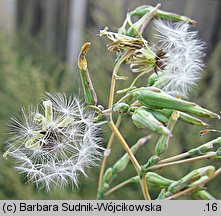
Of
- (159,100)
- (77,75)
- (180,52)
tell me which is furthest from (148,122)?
(77,75)

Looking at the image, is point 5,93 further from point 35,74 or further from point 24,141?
point 24,141

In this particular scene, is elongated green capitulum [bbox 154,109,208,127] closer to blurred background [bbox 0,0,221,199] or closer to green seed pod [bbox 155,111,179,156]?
green seed pod [bbox 155,111,179,156]

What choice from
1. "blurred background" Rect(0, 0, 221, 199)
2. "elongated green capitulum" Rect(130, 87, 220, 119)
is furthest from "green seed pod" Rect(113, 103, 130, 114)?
"blurred background" Rect(0, 0, 221, 199)

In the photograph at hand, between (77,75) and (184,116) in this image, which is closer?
(184,116)

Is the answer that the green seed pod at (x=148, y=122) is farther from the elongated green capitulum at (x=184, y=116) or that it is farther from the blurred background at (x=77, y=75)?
the blurred background at (x=77, y=75)

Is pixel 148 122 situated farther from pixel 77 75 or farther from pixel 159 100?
pixel 77 75

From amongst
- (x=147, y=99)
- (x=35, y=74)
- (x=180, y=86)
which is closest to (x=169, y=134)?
(x=147, y=99)
